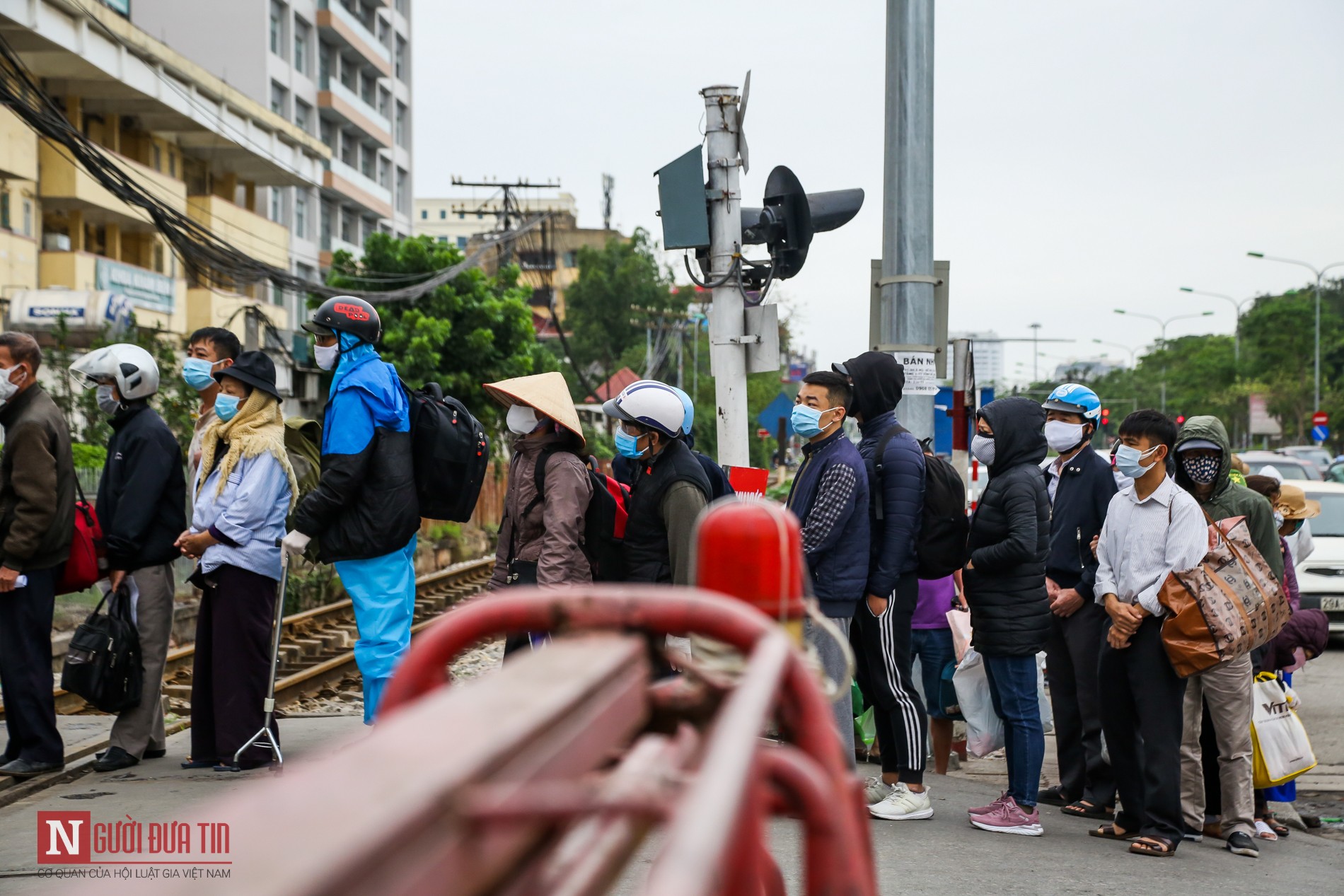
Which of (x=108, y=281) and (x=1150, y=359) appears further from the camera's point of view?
(x=1150, y=359)

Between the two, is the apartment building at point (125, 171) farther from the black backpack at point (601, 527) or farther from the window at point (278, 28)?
the black backpack at point (601, 527)

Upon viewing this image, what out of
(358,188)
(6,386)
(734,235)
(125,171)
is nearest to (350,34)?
(358,188)

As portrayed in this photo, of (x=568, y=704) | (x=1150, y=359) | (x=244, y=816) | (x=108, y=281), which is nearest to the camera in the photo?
(x=244, y=816)

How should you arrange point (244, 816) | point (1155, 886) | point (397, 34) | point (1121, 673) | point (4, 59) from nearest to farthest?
point (244, 816), point (1155, 886), point (1121, 673), point (4, 59), point (397, 34)

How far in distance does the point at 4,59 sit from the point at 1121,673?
12231 mm

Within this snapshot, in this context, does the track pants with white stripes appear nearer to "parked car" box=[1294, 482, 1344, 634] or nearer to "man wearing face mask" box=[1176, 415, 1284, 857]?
"man wearing face mask" box=[1176, 415, 1284, 857]

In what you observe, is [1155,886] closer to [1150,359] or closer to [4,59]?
[4,59]

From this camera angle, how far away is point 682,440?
6.36 meters

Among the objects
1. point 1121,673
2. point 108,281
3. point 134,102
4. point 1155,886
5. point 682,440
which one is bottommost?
point 1155,886

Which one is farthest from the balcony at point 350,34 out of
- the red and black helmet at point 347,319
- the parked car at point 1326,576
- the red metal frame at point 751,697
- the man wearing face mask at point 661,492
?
the red metal frame at point 751,697

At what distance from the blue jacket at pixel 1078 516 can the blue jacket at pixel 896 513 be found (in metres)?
Result: 0.87

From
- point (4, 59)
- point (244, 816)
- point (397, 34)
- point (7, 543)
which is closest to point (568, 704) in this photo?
point (244, 816)

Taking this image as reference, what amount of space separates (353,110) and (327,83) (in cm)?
234

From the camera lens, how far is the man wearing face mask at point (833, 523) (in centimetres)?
583
